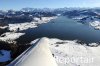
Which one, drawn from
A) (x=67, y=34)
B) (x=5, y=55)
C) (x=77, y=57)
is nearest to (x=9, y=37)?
(x=67, y=34)

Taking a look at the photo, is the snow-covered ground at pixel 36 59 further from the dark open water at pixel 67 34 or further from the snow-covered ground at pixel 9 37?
the dark open water at pixel 67 34

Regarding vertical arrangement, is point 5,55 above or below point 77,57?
above

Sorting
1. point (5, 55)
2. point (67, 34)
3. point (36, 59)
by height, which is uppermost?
point (36, 59)

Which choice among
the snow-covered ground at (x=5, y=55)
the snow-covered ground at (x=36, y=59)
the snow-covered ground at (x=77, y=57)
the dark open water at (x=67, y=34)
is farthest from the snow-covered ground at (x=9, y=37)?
the snow-covered ground at (x=36, y=59)

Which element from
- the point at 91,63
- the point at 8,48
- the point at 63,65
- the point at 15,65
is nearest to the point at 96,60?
the point at 91,63

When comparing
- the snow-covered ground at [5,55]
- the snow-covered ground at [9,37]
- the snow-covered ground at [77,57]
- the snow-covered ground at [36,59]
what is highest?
the snow-covered ground at [36,59]

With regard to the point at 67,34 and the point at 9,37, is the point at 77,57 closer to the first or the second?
the point at 67,34

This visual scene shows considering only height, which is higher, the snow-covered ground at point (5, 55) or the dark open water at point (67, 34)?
the snow-covered ground at point (5, 55)

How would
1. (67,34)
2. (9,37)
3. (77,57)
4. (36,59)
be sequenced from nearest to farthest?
1. (36,59)
2. (77,57)
3. (9,37)
4. (67,34)

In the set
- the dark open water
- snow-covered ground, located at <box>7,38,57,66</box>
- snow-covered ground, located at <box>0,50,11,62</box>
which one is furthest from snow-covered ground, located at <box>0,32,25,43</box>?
snow-covered ground, located at <box>7,38,57,66</box>

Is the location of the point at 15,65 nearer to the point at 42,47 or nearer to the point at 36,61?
the point at 36,61

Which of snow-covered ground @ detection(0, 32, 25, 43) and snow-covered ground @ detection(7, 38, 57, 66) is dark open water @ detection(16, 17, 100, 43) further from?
snow-covered ground @ detection(7, 38, 57, 66)
